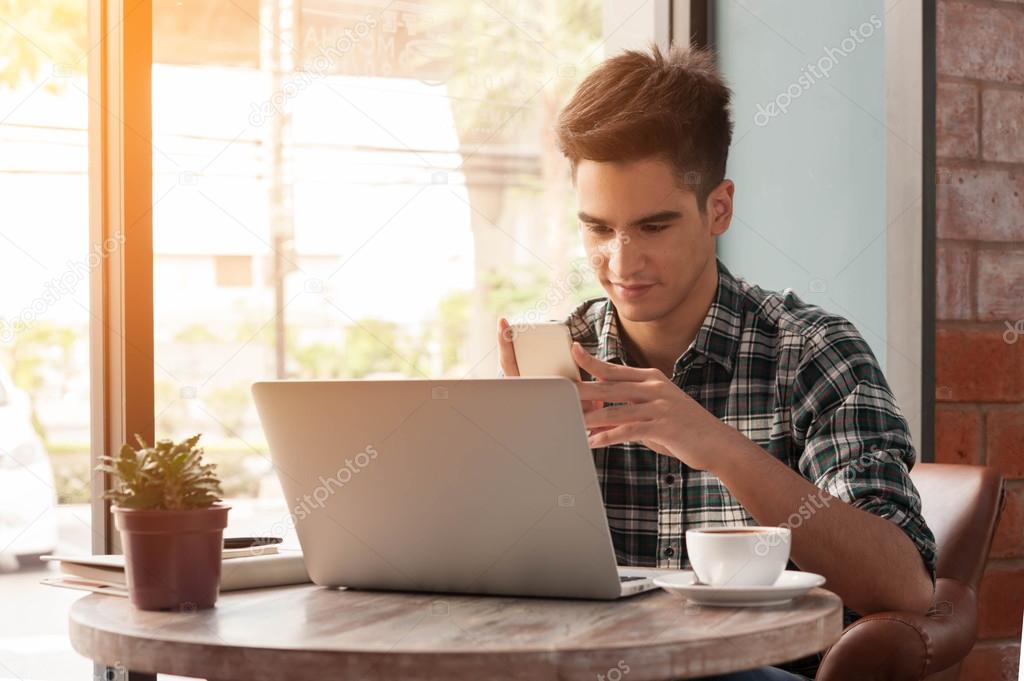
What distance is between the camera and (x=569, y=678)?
2.86 ft

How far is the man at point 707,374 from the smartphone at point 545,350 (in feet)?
0.25

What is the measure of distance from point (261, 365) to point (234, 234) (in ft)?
0.97

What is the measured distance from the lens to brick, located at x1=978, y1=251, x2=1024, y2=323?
2.19 meters

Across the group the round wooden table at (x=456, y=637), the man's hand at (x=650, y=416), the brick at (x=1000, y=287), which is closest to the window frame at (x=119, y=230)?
the round wooden table at (x=456, y=637)

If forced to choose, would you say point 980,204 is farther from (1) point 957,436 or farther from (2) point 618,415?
(2) point 618,415

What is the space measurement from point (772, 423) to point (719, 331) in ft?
0.54

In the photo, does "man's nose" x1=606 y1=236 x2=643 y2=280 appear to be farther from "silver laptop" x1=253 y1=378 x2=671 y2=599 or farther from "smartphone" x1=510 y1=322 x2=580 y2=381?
"silver laptop" x1=253 y1=378 x2=671 y2=599

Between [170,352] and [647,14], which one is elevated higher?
[647,14]

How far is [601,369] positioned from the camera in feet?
4.13

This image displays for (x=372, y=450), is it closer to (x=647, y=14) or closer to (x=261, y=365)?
(x=261, y=365)

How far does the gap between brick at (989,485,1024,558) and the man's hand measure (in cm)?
113

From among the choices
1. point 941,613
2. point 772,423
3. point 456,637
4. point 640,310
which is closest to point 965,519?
point 941,613

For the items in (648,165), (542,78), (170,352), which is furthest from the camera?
(542,78)

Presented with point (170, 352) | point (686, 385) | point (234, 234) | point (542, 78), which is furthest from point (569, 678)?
point (542, 78)
